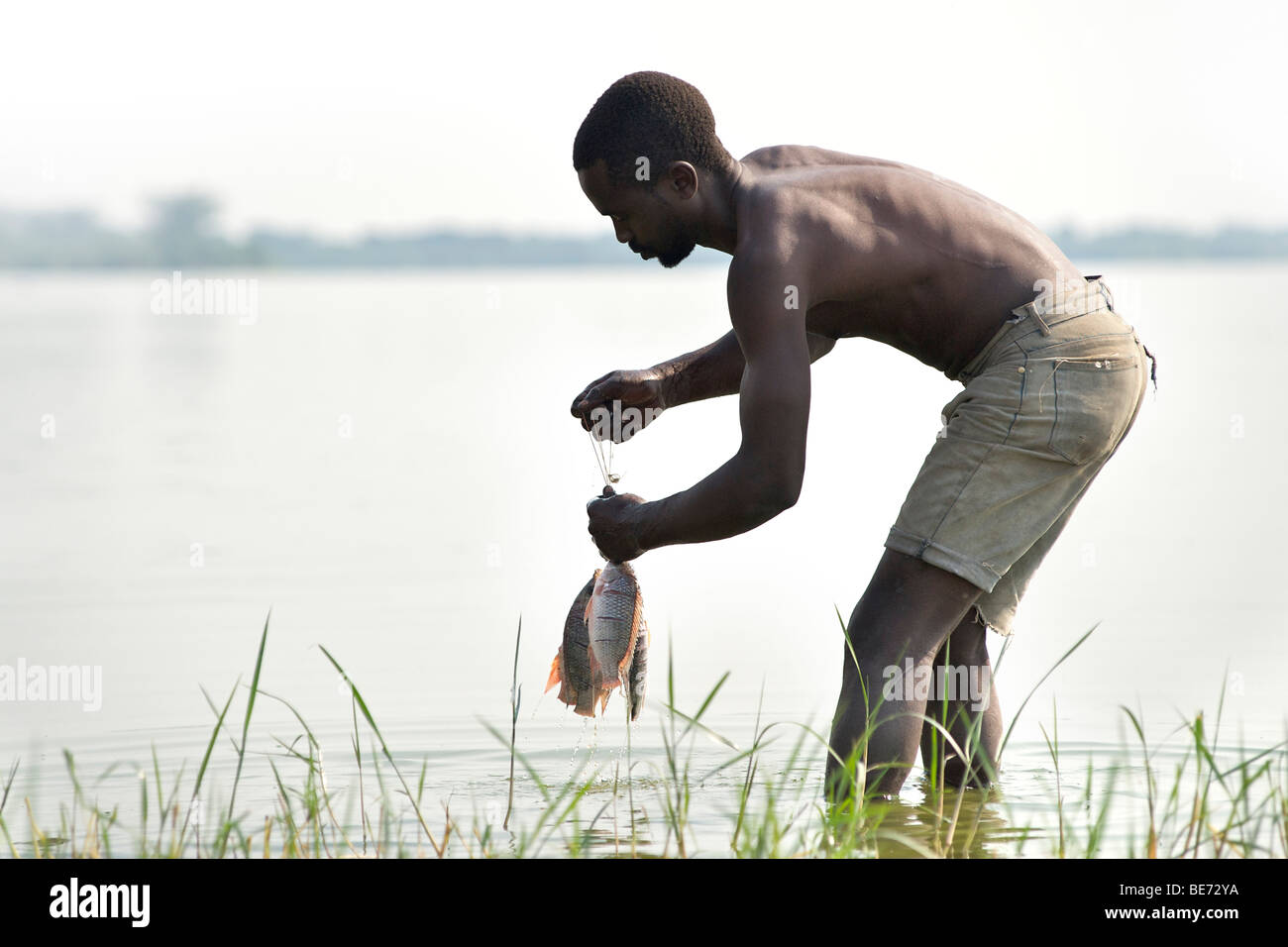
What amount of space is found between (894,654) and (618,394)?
1.25m

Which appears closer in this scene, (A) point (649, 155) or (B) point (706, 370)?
(A) point (649, 155)

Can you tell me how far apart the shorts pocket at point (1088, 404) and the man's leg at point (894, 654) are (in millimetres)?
488

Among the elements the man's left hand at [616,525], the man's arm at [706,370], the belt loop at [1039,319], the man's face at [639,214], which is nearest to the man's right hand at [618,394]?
the man's arm at [706,370]

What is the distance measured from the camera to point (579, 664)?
4809 millimetres

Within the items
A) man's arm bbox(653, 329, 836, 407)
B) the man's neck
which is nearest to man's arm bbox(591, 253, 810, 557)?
the man's neck

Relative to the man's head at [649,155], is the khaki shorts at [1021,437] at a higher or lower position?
lower

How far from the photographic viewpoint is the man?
4.29 metres

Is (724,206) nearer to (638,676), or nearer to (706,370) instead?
(706,370)

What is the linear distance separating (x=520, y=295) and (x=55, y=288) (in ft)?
81.7

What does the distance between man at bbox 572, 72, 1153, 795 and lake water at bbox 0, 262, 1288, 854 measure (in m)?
0.49

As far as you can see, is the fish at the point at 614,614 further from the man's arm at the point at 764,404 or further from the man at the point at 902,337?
the man's arm at the point at 764,404

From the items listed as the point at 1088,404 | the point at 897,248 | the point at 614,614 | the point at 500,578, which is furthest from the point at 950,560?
the point at 500,578

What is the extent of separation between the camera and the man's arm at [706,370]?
17.0 feet
